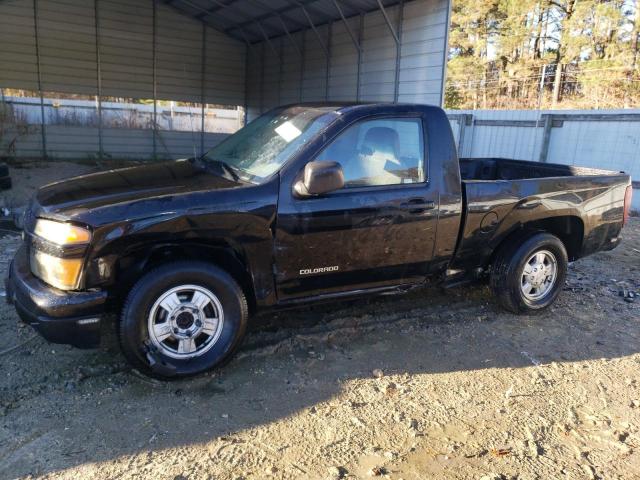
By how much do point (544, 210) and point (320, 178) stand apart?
2441 millimetres

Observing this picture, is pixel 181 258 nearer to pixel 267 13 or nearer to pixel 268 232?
pixel 268 232

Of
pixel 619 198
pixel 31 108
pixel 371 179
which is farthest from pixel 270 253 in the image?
pixel 31 108

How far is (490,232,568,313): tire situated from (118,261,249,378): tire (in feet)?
8.19

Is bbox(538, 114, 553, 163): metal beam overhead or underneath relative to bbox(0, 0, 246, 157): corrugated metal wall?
underneath

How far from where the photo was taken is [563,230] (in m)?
5.09

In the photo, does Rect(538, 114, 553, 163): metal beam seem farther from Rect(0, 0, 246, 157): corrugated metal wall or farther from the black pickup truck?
Rect(0, 0, 246, 157): corrugated metal wall

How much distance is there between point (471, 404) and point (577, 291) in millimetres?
2994

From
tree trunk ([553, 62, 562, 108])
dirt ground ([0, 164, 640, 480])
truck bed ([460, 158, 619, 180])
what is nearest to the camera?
dirt ground ([0, 164, 640, 480])

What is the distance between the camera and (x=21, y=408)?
315 cm

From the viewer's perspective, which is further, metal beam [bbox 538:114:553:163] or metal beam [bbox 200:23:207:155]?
metal beam [bbox 200:23:207:155]

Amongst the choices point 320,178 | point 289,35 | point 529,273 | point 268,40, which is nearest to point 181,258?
point 320,178

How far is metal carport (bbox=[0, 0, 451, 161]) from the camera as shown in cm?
1179

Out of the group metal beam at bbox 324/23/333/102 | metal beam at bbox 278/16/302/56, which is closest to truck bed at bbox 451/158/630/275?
metal beam at bbox 324/23/333/102

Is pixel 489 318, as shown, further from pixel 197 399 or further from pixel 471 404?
pixel 197 399
